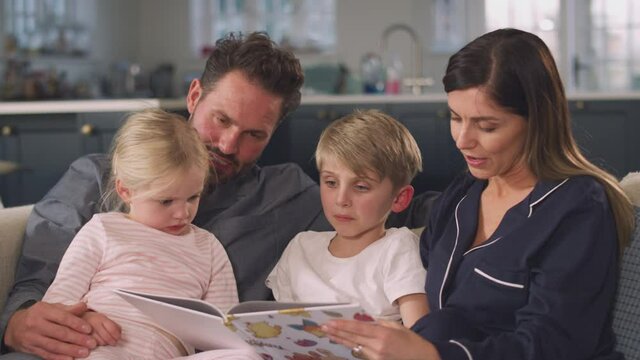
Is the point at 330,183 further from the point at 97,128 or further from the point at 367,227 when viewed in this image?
the point at 97,128

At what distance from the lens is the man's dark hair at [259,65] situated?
2.06 m

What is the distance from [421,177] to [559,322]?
3.22 metres

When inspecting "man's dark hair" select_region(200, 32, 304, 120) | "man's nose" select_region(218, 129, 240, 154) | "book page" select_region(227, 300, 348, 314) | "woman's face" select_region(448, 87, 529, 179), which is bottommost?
"book page" select_region(227, 300, 348, 314)

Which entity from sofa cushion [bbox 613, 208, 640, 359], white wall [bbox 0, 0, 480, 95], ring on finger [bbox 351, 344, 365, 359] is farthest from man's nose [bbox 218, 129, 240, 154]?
white wall [bbox 0, 0, 480, 95]

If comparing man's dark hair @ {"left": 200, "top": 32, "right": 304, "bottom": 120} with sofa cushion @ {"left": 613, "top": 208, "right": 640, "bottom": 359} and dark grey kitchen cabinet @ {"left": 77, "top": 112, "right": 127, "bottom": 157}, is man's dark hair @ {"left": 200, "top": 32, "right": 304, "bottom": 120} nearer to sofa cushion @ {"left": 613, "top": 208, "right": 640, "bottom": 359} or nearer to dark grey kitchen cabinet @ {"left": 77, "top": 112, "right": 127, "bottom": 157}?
sofa cushion @ {"left": 613, "top": 208, "right": 640, "bottom": 359}

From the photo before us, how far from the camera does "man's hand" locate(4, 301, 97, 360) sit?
63.8 inches

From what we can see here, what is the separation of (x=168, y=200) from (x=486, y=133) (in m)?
0.65

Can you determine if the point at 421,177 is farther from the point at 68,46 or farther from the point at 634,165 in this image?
the point at 68,46

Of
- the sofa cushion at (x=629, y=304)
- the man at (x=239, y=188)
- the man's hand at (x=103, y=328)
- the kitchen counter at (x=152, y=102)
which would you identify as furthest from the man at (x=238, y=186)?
the kitchen counter at (x=152, y=102)

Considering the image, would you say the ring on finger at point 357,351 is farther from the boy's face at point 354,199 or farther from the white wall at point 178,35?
the white wall at point 178,35

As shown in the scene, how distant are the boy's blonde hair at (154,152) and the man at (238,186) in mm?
158

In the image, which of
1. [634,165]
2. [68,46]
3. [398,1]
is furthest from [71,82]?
[634,165]

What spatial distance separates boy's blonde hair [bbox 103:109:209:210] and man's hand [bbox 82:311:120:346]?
259 mm

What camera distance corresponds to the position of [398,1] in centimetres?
842
